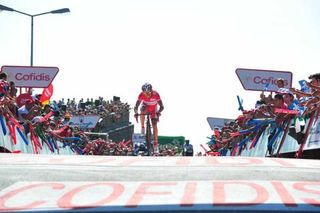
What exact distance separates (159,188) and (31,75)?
1686 centimetres

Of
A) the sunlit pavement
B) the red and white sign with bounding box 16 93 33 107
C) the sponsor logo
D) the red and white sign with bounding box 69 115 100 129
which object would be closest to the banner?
the sunlit pavement

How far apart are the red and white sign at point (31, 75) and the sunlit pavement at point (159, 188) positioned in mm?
14702

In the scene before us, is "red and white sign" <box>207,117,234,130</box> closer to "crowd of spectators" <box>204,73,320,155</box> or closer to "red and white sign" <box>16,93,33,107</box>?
"crowd of spectators" <box>204,73,320,155</box>

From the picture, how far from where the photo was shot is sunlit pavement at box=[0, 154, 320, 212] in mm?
5031

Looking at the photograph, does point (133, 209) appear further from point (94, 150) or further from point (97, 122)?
point (97, 122)

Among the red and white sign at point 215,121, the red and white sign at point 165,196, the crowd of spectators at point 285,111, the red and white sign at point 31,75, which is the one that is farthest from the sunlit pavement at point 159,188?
the red and white sign at point 215,121

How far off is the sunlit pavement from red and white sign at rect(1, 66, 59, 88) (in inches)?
579

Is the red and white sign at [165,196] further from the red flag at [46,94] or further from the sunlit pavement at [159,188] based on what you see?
the red flag at [46,94]

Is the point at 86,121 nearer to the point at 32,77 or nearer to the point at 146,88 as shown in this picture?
the point at 32,77

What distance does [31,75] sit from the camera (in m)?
21.9

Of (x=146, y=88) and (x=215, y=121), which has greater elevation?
(x=146, y=88)

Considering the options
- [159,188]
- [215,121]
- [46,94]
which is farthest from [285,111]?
[215,121]

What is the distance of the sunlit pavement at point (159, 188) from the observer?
5.03 metres

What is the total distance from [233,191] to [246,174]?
1.00 meters
